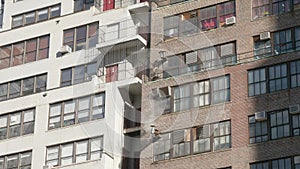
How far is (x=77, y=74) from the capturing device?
237 feet

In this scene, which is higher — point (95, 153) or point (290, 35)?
point (290, 35)

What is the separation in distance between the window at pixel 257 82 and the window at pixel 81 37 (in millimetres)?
13459

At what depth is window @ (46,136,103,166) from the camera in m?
67.9

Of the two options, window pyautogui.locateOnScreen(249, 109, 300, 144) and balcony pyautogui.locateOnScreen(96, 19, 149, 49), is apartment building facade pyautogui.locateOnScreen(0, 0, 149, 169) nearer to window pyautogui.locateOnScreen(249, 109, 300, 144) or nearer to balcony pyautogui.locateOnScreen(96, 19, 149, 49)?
balcony pyautogui.locateOnScreen(96, 19, 149, 49)

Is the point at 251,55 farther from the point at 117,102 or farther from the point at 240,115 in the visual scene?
the point at 117,102

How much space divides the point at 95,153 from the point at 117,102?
3704mm

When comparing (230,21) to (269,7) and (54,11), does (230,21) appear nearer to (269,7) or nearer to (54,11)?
(269,7)

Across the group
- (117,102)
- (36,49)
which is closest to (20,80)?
(36,49)

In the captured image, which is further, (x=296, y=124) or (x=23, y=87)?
(x=23, y=87)

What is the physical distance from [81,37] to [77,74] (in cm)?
296

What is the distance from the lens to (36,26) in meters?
75.7

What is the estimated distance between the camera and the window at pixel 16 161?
2770 inches

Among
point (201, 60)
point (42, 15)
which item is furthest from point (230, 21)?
point (42, 15)

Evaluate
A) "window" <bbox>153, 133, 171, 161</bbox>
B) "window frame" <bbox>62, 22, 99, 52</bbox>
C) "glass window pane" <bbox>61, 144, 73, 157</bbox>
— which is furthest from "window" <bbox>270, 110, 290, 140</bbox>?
"window frame" <bbox>62, 22, 99, 52</bbox>
